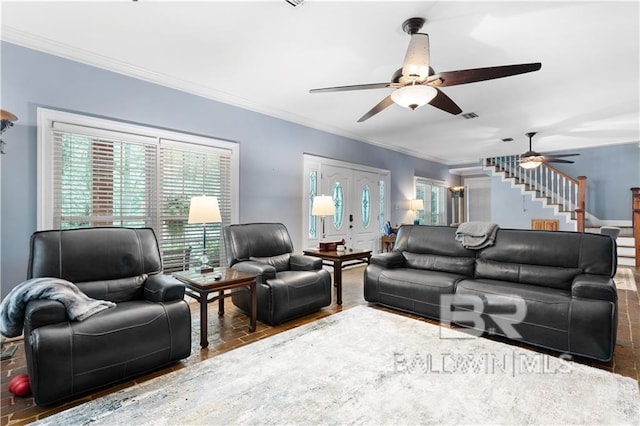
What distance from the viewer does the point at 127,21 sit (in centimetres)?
265

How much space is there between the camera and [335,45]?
2.98m

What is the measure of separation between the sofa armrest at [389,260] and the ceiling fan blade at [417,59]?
7.08 ft

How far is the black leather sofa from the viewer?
8.21 ft

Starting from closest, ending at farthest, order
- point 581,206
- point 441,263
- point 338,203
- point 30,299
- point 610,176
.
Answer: point 30,299, point 441,263, point 338,203, point 581,206, point 610,176

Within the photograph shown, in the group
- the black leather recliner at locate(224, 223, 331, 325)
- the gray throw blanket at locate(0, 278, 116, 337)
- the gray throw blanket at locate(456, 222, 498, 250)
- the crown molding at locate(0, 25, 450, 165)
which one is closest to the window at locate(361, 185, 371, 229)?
the crown molding at locate(0, 25, 450, 165)

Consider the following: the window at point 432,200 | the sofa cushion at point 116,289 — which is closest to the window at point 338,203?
the window at point 432,200

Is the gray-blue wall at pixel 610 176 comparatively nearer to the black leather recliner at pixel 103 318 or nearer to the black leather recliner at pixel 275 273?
the black leather recliner at pixel 275 273

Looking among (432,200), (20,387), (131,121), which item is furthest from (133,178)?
(432,200)

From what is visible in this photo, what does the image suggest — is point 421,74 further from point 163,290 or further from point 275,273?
point 163,290

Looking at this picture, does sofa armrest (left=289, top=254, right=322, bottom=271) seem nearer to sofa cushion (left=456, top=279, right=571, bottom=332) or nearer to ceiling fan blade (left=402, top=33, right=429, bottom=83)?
sofa cushion (left=456, top=279, right=571, bottom=332)

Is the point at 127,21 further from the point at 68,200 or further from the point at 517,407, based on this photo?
the point at 517,407

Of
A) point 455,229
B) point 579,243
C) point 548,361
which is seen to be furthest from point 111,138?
point 579,243

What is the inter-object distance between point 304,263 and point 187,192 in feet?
5.70

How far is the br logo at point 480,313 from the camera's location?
278 cm
